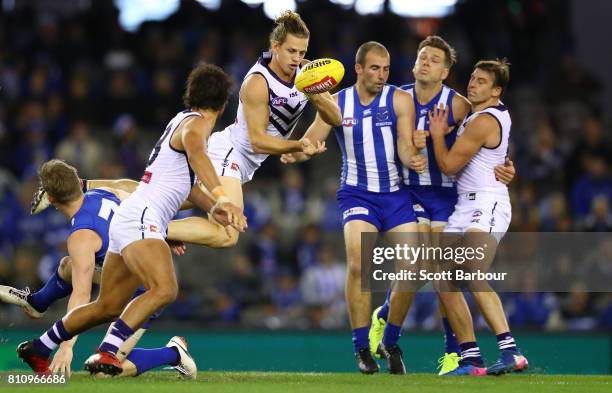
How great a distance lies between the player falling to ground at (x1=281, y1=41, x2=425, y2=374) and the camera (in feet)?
33.0

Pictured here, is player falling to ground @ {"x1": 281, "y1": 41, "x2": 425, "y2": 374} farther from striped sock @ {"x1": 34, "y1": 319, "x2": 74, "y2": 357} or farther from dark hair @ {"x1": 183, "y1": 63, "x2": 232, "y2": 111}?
striped sock @ {"x1": 34, "y1": 319, "x2": 74, "y2": 357}

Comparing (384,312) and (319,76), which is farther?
(384,312)

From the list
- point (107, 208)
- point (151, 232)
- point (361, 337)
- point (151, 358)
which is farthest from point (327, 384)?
point (107, 208)

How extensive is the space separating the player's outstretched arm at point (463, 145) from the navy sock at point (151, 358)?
8.78ft

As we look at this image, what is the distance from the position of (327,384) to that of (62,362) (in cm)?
197

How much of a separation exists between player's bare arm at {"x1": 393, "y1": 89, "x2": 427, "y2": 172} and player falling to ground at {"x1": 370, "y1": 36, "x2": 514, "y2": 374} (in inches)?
4.6

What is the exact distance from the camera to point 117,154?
17.5 metres

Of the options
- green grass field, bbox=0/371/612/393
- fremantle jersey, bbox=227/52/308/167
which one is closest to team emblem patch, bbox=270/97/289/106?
fremantle jersey, bbox=227/52/308/167

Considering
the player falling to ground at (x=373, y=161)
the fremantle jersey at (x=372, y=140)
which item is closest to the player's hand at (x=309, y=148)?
the player falling to ground at (x=373, y=161)

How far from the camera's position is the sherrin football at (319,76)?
976 centimetres

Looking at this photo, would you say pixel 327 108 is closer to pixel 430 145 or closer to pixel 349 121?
pixel 349 121

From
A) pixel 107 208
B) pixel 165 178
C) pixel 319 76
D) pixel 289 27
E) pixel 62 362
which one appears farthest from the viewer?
pixel 289 27

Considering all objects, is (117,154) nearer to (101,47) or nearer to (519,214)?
(101,47)

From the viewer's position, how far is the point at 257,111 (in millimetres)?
10156
